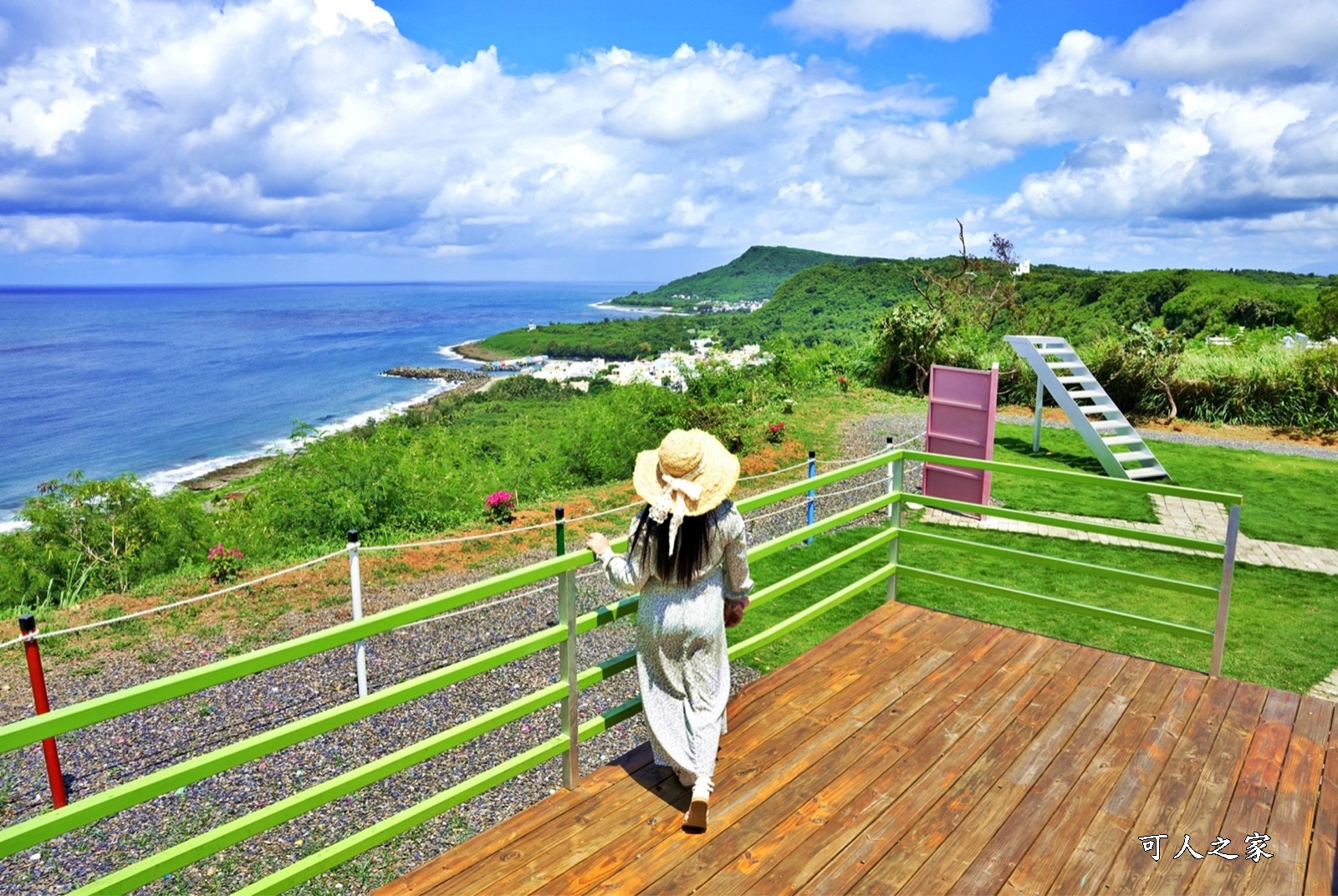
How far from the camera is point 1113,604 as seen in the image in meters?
7.44

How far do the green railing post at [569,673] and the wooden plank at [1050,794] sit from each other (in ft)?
4.59

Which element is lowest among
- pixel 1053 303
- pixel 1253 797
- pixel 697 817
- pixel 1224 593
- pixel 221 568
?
pixel 221 568

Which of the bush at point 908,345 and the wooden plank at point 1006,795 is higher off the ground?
the bush at point 908,345

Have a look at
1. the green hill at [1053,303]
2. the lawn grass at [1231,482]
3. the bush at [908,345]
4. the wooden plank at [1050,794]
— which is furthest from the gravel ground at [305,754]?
the green hill at [1053,303]

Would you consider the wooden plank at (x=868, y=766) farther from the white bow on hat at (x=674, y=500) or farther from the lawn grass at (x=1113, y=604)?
the lawn grass at (x=1113, y=604)

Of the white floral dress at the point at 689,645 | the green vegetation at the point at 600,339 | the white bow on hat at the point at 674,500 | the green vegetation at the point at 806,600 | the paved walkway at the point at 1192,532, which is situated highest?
the white bow on hat at the point at 674,500

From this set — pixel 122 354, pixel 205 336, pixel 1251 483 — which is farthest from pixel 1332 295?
pixel 205 336

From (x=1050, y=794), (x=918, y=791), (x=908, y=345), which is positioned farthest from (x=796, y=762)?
(x=908, y=345)

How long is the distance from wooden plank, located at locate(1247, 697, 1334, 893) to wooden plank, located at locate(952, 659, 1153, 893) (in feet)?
1.81

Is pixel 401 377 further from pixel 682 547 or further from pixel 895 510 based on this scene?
pixel 682 547

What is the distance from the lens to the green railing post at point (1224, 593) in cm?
407

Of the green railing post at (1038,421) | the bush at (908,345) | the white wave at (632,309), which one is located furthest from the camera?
the white wave at (632,309)

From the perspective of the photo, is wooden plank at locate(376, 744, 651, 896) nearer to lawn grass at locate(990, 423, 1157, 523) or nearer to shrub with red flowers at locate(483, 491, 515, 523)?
lawn grass at locate(990, 423, 1157, 523)

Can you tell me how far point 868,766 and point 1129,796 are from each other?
99cm
